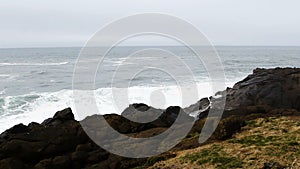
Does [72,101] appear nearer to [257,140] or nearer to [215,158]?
[257,140]

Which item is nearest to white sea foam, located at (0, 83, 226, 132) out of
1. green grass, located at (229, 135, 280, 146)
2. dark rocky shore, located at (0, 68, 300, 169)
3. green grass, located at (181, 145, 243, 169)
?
dark rocky shore, located at (0, 68, 300, 169)

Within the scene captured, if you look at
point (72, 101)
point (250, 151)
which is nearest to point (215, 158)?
point (250, 151)

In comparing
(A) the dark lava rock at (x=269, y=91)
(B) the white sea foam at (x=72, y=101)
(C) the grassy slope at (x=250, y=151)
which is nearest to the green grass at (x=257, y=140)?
(C) the grassy slope at (x=250, y=151)

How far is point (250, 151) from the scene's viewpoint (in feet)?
45.8

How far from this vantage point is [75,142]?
17.6 meters

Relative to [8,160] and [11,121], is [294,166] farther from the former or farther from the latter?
[11,121]

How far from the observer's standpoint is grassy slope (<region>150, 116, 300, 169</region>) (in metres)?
12.9

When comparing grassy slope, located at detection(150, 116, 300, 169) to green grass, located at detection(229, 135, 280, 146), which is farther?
green grass, located at detection(229, 135, 280, 146)

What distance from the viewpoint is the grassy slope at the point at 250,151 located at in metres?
12.9

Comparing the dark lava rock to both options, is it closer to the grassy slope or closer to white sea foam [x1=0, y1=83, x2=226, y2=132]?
the grassy slope

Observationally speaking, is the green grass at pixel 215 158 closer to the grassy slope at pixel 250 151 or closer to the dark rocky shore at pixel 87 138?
the grassy slope at pixel 250 151

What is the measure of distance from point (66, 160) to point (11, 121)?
18.9m

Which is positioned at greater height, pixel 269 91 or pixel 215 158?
pixel 269 91

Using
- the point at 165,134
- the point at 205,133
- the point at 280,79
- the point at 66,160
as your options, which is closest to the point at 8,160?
the point at 66,160
